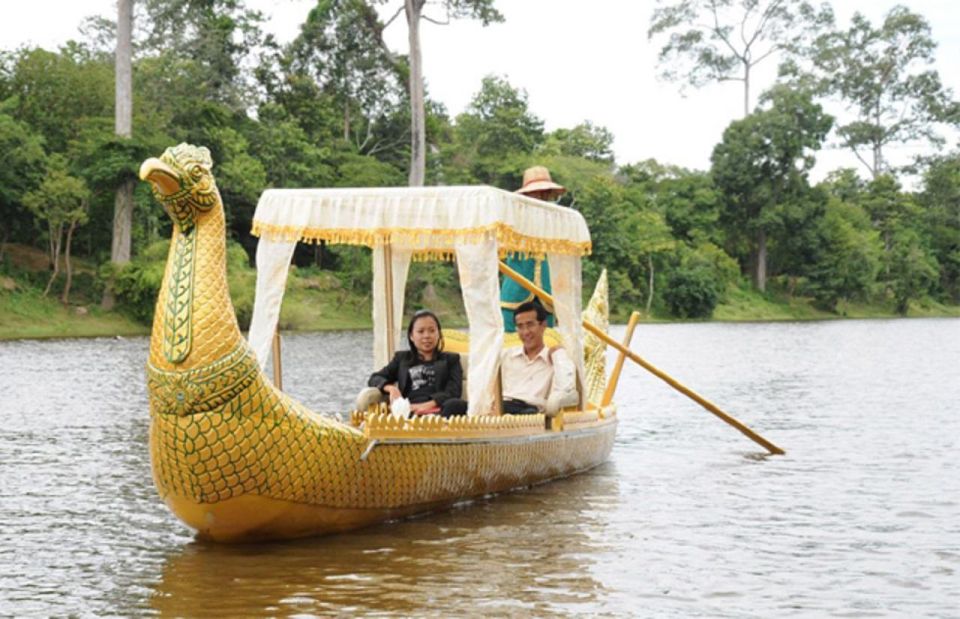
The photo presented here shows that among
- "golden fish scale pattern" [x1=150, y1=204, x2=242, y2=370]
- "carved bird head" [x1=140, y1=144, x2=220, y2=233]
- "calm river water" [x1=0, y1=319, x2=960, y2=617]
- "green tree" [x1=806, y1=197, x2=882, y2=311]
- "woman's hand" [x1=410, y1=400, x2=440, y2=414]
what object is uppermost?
"green tree" [x1=806, y1=197, x2=882, y2=311]

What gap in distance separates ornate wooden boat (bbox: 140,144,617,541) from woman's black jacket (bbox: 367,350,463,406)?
0.34 metres

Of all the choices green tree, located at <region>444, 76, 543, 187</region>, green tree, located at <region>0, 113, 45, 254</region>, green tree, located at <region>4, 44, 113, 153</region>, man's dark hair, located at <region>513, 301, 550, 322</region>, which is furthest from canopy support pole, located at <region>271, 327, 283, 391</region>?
green tree, located at <region>444, 76, 543, 187</region>

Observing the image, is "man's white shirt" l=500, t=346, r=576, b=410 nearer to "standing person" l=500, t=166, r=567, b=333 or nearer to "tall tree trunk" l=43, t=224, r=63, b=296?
"standing person" l=500, t=166, r=567, b=333

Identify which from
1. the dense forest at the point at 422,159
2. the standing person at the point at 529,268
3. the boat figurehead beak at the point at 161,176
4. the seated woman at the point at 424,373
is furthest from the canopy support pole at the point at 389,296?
the dense forest at the point at 422,159

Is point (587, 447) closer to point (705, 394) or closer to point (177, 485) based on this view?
point (177, 485)

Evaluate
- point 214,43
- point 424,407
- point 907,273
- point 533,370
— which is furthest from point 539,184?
point 907,273

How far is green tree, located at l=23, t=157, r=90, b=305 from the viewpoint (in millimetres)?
34812

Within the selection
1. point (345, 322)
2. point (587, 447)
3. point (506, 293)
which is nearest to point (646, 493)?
point (587, 447)

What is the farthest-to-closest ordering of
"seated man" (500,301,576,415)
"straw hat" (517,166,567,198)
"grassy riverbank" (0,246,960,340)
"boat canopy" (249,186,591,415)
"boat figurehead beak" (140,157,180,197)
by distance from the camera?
"grassy riverbank" (0,246,960,340)
"straw hat" (517,166,567,198)
"seated man" (500,301,576,415)
"boat canopy" (249,186,591,415)
"boat figurehead beak" (140,157,180,197)

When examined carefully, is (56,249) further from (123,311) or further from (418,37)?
(418,37)

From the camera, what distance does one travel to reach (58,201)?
1382 inches

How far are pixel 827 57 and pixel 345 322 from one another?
3760cm

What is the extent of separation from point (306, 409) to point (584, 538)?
227 cm

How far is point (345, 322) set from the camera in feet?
139
